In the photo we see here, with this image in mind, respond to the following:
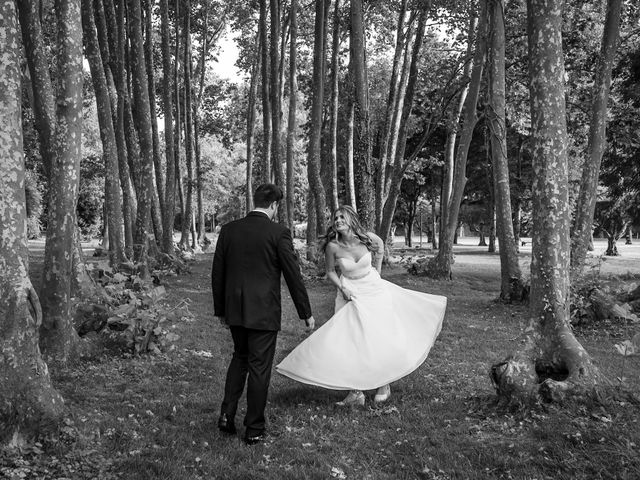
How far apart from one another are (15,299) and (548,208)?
4853 millimetres

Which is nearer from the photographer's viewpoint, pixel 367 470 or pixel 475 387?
pixel 367 470

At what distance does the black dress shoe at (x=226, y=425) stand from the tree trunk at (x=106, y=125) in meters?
9.01

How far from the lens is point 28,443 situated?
397cm

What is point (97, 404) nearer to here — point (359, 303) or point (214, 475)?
point (214, 475)

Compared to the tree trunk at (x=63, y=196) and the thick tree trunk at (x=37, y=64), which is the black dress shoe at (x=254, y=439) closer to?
the tree trunk at (x=63, y=196)

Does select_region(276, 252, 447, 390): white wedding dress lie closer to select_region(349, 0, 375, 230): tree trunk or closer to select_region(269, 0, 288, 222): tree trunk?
select_region(349, 0, 375, 230): tree trunk

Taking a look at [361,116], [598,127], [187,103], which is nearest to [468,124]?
[361,116]

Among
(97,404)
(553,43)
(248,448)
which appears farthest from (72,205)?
(553,43)

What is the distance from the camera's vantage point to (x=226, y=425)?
4.85 metres

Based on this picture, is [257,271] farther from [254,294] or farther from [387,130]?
[387,130]

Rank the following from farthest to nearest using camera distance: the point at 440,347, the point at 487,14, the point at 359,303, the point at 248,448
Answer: the point at 487,14, the point at 440,347, the point at 359,303, the point at 248,448

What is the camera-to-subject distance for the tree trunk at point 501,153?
1248 centimetres

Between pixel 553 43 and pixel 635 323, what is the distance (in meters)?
6.73

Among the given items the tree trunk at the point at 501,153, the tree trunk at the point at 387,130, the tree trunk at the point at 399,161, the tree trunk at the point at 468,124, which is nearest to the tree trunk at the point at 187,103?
the tree trunk at the point at 387,130
